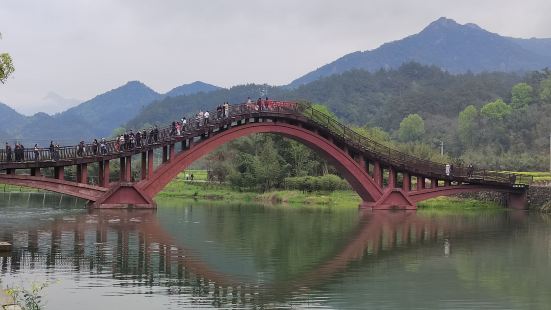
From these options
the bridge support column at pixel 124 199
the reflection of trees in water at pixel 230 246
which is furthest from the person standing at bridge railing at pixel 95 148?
the reflection of trees in water at pixel 230 246

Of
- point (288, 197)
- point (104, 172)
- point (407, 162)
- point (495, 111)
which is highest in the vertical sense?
point (495, 111)

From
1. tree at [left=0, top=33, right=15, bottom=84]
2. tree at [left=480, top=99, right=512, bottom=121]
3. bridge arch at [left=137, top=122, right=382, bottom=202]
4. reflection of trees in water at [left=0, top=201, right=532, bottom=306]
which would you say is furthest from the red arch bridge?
tree at [left=480, top=99, right=512, bottom=121]

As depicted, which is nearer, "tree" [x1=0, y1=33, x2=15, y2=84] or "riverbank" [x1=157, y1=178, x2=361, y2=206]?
"tree" [x1=0, y1=33, x2=15, y2=84]

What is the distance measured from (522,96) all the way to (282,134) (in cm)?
11007

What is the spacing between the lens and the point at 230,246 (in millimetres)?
33906

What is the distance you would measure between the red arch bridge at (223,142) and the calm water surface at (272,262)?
2.28 metres

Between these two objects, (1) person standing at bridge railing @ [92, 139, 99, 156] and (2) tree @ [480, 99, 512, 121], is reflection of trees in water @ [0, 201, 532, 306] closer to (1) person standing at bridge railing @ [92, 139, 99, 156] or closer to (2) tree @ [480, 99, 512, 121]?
(1) person standing at bridge railing @ [92, 139, 99, 156]

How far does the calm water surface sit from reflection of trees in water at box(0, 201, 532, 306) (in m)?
0.07

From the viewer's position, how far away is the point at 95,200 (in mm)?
49031

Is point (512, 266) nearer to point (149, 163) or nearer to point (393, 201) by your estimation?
point (149, 163)

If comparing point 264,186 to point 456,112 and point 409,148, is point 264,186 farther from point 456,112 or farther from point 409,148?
point 456,112

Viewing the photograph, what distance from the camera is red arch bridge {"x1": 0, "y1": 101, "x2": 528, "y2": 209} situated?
46.2m

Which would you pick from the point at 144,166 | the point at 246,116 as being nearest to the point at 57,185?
the point at 144,166

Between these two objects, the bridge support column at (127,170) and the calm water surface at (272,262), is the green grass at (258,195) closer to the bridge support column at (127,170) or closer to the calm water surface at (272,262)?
the calm water surface at (272,262)
